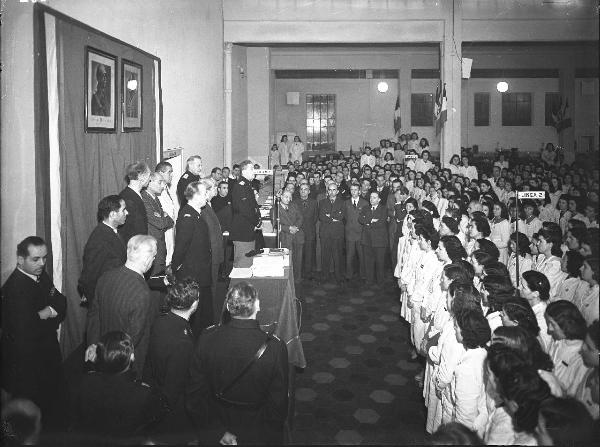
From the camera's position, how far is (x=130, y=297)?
→ 4.02 metres

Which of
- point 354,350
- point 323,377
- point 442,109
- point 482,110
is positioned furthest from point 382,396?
point 482,110

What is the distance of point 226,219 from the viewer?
29.5 feet

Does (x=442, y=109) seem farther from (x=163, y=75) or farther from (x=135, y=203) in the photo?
(x=135, y=203)

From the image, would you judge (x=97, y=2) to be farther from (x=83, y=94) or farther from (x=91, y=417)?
(x=91, y=417)

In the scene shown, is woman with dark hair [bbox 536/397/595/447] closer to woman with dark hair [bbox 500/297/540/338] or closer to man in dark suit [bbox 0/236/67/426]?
woman with dark hair [bbox 500/297/540/338]

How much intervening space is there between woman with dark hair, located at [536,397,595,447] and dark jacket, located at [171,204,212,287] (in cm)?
381

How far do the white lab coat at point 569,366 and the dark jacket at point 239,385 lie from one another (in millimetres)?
1724

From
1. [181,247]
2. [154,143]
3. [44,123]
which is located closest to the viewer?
[44,123]

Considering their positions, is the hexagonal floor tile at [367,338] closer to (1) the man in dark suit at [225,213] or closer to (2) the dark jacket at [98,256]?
(1) the man in dark suit at [225,213]

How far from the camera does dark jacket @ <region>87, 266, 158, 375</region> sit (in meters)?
4.02

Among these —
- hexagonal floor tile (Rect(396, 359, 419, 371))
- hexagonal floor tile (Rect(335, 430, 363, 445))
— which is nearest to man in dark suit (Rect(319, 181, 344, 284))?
hexagonal floor tile (Rect(396, 359, 419, 371))

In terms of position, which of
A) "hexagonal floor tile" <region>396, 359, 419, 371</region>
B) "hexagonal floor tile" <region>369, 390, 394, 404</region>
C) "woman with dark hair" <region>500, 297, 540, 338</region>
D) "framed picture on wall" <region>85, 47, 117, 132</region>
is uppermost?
"framed picture on wall" <region>85, 47, 117, 132</region>

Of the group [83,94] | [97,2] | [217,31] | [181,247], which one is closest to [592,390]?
[181,247]

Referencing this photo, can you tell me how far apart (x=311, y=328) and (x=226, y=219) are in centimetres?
271
